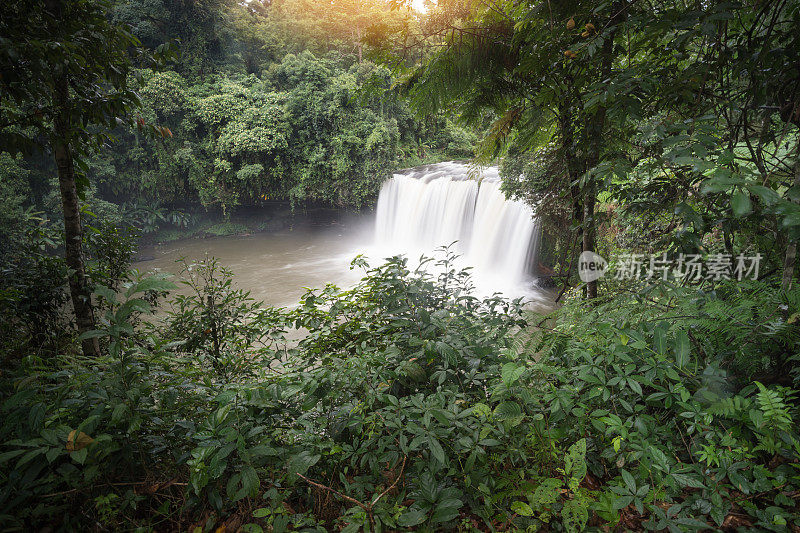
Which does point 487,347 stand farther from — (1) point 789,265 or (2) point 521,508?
(1) point 789,265

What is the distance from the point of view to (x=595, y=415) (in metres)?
1.38

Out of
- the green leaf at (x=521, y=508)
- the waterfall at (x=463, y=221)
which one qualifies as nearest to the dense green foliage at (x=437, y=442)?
the green leaf at (x=521, y=508)

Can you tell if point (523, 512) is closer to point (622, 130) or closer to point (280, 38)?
point (622, 130)

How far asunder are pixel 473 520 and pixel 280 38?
67.3 feet

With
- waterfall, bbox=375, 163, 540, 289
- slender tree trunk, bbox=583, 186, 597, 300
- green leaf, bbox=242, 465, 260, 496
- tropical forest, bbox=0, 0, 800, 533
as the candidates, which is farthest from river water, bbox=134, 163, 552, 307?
green leaf, bbox=242, 465, 260, 496

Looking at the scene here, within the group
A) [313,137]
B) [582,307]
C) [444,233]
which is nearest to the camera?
[582,307]

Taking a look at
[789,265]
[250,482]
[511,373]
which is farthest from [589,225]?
[250,482]

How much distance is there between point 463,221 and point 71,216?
411 inches

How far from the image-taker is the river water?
9844 millimetres

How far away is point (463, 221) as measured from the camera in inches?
469

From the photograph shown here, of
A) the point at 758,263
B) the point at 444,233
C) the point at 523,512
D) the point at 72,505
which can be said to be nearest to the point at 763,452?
the point at 758,263

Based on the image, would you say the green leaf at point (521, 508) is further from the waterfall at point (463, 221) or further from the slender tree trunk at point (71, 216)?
the waterfall at point (463, 221)

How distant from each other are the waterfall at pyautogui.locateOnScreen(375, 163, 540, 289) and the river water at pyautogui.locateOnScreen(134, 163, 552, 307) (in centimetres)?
3

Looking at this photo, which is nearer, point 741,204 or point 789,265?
point 741,204
